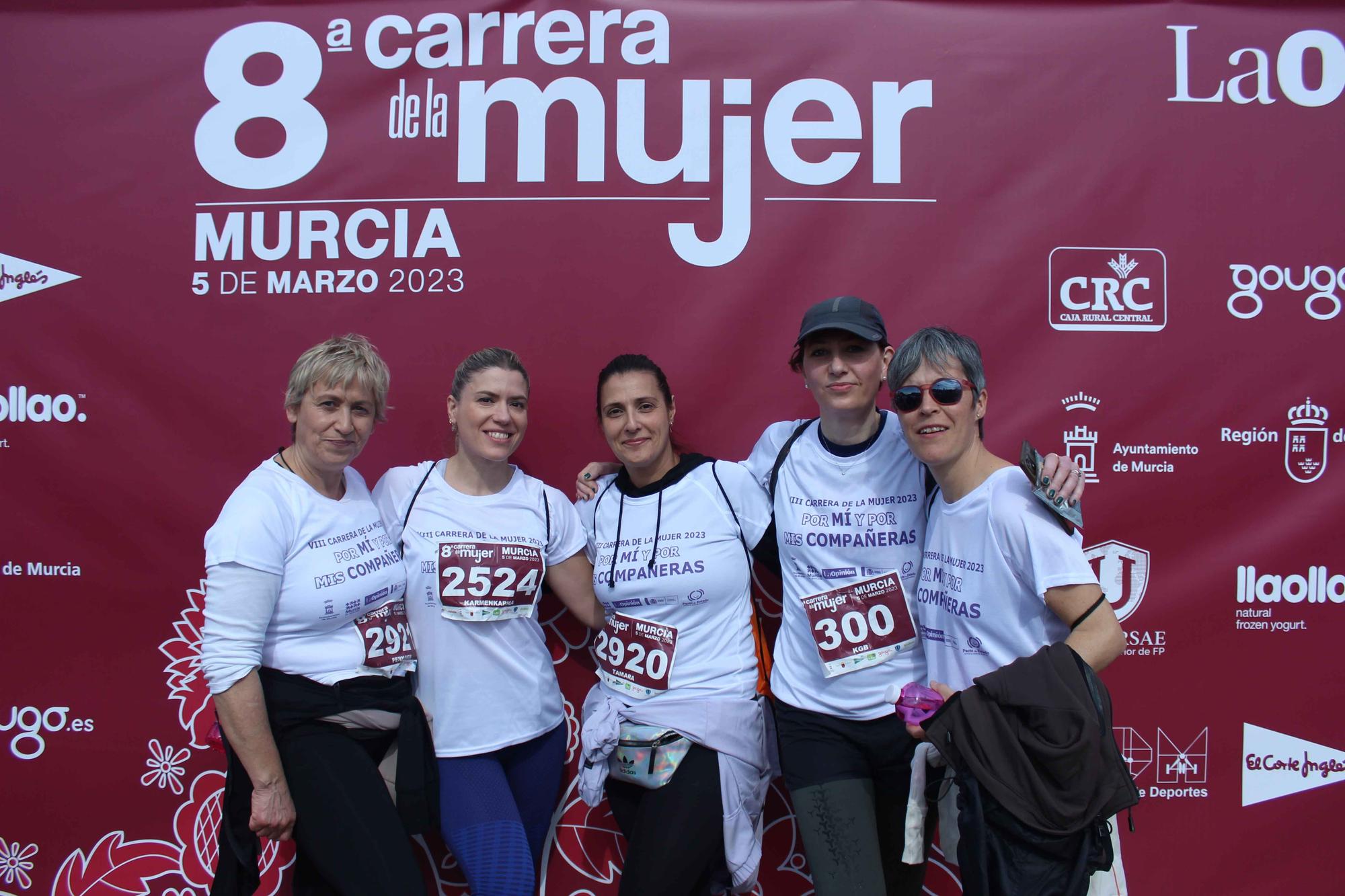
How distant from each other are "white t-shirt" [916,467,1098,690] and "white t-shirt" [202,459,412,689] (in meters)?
1.47

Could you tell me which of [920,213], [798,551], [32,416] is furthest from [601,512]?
[32,416]

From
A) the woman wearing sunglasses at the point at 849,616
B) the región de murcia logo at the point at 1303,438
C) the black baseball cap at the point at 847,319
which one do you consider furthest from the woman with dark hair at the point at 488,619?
the región de murcia logo at the point at 1303,438

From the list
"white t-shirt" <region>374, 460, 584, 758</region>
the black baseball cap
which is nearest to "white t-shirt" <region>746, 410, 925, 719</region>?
the black baseball cap

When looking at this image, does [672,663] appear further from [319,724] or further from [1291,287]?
[1291,287]

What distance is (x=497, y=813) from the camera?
2.29 meters

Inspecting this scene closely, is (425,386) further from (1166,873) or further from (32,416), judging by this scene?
(1166,873)

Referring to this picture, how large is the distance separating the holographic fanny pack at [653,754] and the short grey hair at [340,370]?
1.15 m

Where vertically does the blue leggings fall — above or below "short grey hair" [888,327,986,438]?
below

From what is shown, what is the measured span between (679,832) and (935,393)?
4.34 ft

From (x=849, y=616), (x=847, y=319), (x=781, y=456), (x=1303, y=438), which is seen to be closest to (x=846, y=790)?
(x=849, y=616)

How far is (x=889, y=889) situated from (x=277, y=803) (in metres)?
1.66

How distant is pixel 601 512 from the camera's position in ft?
8.25

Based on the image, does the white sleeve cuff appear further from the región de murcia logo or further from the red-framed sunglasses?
the región de murcia logo

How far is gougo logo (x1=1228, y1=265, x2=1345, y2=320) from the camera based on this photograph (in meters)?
2.83
